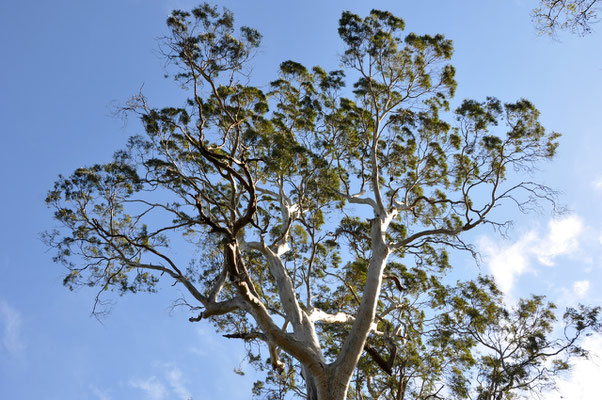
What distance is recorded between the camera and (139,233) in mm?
10266

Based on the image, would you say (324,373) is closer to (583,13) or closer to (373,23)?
(583,13)

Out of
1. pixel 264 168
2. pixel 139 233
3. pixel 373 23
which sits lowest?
pixel 139 233

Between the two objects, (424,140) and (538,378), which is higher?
(424,140)

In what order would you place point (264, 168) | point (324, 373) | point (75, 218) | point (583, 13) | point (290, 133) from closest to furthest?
point (583, 13) → point (324, 373) → point (75, 218) → point (264, 168) → point (290, 133)

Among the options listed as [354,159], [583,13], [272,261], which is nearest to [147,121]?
[272,261]

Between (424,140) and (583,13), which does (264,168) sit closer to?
(424,140)

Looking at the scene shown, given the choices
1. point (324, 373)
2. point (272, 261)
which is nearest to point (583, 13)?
point (324, 373)

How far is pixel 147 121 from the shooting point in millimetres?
10273

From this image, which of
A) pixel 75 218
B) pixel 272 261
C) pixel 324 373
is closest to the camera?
pixel 324 373

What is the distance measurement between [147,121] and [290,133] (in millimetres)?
3465

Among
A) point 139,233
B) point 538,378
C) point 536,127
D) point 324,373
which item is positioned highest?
point 536,127

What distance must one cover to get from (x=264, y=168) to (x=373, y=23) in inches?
180

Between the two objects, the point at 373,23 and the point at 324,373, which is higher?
the point at 373,23

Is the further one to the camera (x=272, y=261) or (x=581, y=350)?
(x=581, y=350)
